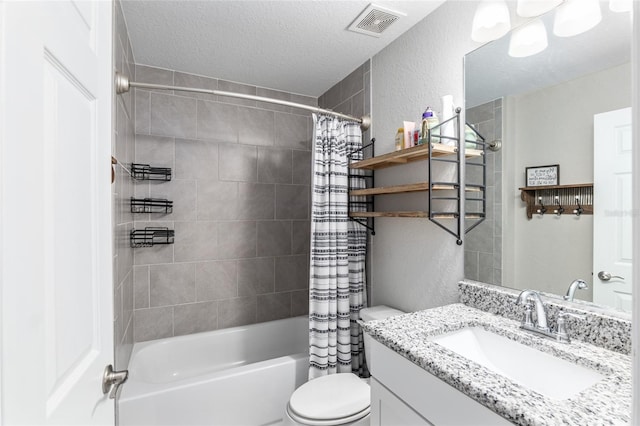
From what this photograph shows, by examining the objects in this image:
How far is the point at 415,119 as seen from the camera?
1.79 metres

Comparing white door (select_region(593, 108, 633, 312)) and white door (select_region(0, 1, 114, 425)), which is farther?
white door (select_region(593, 108, 633, 312))

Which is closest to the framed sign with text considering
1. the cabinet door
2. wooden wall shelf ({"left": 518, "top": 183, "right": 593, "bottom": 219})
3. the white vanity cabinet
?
wooden wall shelf ({"left": 518, "top": 183, "right": 593, "bottom": 219})

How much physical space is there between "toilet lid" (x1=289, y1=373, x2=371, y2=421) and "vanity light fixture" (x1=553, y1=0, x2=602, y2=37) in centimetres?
177

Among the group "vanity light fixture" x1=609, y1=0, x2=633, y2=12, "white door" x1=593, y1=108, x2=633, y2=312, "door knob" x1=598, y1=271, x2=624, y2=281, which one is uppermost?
"vanity light fixture" x1=609, y1=0, x2=633, y2=12

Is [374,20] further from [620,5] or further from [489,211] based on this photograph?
[489,211]

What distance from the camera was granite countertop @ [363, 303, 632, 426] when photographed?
2.17 feet

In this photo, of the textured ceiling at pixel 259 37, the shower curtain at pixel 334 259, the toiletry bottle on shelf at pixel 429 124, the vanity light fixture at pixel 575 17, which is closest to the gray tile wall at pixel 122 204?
the textured ceiling at pixel 259 37

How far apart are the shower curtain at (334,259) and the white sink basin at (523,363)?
3.03 ft

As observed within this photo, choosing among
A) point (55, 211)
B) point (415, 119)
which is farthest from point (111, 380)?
point (415, 119)

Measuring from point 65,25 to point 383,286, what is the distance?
195cm

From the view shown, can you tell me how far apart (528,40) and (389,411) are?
150 cm

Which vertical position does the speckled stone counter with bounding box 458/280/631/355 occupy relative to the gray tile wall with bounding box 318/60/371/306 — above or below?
below

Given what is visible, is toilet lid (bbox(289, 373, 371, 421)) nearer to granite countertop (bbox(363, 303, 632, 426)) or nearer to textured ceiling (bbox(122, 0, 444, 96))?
granite countertop (bbox(363, 303, 632, 426))

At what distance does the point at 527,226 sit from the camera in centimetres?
125
